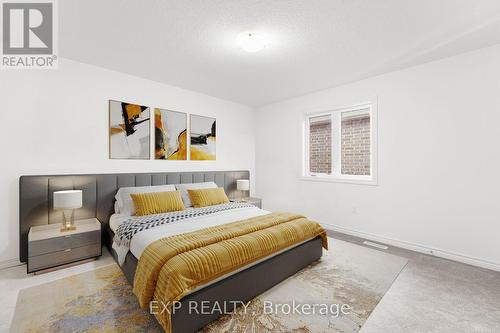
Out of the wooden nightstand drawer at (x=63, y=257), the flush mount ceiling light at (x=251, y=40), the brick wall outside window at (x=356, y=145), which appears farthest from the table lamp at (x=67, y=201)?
the brick wall outside window at (x=356, y=145)

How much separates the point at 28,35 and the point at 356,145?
460 cm

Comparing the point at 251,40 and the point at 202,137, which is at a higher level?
the point at 251,40

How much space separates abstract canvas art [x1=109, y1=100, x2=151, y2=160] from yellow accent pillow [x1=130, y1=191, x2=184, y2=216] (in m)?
0.78

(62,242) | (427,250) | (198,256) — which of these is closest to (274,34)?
(198,256)

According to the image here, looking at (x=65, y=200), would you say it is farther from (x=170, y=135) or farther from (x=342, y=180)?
(x=342, y=180)

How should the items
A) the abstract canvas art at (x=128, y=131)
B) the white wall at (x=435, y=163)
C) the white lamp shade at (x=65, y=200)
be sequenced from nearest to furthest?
the white lamp shade at (x=65, y=200) < the white wall at (x=435, y=163) < the abstract canvas art at (x=128, y=131)

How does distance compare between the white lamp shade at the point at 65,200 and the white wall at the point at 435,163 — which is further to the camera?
the white wall at the point at 435,163

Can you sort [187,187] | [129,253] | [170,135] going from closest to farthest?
[129,253] < [187,187] < [170,135]

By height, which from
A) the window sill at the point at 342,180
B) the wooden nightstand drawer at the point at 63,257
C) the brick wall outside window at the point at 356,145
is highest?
the brick wall outside window at the point at 356,145

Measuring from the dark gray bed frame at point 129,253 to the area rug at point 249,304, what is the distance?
0.40 feet

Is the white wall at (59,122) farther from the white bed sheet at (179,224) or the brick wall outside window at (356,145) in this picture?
the brick wall outside window at (356,145)

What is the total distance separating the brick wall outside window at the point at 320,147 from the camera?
167 inches

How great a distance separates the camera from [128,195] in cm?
312

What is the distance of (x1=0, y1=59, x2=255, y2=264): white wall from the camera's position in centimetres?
261
